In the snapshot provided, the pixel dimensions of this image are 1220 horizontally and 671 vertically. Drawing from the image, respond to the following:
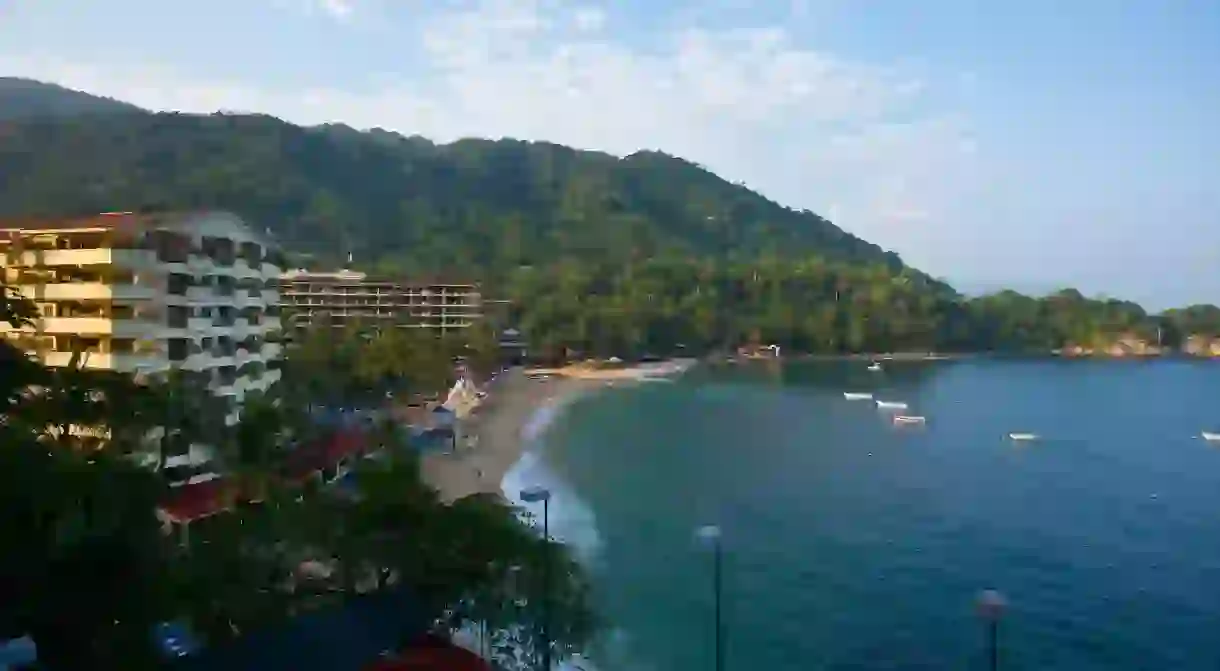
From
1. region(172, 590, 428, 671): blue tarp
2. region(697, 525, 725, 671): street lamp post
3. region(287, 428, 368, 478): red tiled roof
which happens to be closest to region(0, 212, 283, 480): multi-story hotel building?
region(287, 428, 368, 478): red tiled roof

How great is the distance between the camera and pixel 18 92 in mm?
94938

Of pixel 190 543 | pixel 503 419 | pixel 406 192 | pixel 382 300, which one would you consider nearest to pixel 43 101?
pixel 406 192

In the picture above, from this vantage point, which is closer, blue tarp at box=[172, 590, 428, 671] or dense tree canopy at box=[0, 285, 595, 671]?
dense tree canopy at box=[0, 285, 595, 671]

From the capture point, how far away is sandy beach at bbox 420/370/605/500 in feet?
65.2

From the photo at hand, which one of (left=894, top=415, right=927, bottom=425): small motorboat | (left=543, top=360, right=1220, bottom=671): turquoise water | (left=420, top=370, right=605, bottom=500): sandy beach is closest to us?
(left=543, top=360, right=1220, bottom=671): turquoise water

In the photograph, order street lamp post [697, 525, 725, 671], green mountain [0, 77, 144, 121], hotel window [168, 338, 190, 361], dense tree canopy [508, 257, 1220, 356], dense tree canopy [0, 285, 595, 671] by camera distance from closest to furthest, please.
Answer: dense tree canopy [0, 285, 595, 671] → street lamp post [697, 525, 725, 671] → hotel window [168, 338, 190, 361] → dense tree canopy [508, 257, 1220, 356] → green mountain [0, 77, 144, 121]

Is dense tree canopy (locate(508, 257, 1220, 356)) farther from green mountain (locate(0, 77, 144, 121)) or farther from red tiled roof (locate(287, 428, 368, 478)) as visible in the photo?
green mountain (locate(0, 77, 144, 121))

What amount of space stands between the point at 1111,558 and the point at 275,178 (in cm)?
7262

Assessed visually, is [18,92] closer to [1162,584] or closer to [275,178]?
[275,178]

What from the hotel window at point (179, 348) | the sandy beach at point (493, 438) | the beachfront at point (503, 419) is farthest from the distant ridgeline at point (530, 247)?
the hotel window at point (179, 348)

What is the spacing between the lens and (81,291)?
1471 cm

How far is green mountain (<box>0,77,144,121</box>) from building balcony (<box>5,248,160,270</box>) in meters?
80.0

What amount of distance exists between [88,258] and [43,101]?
94.0 meters

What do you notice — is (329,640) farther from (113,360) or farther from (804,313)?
(804,313)
